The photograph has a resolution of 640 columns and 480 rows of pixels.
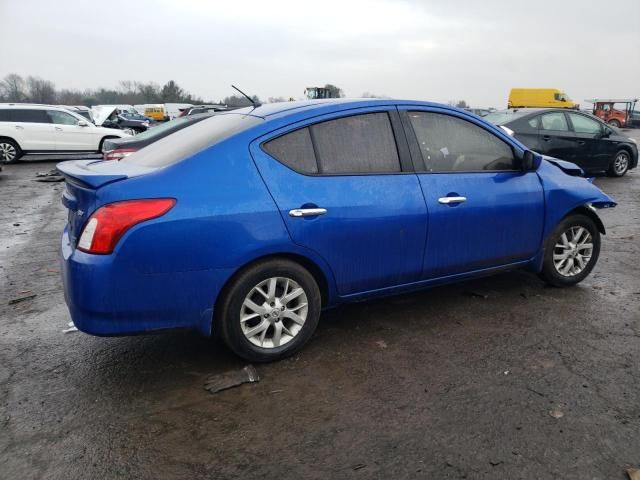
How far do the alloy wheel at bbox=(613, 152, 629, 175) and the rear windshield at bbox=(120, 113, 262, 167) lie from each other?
1175cm

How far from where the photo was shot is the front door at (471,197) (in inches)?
149

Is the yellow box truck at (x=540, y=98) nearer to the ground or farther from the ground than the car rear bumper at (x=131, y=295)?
farther from the ground

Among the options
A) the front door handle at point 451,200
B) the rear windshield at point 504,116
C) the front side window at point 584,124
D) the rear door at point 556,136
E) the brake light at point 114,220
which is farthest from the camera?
the front side window at point 584,124

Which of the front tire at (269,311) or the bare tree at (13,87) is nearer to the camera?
the front tire at (269,311)

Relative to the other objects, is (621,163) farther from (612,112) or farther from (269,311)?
(612,112)

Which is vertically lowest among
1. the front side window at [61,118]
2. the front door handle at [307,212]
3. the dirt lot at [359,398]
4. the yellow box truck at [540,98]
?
the dirt lot at [359,398]

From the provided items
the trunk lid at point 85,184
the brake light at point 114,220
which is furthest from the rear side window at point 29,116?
the brake light at point 114,220

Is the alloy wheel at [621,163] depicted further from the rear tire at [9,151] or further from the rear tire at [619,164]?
the rear tire at [9,151]

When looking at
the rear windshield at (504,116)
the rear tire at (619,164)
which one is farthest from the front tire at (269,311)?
the rear tire at (619,164)

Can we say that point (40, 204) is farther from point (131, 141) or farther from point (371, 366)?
point (371, 366)

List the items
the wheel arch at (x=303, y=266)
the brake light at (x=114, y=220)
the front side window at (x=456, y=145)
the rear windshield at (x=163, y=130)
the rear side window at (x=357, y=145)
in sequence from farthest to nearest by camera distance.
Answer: the rear windshield at (x=163, y=130)
the front side window at (x=456, y=145)
the rear side window at (x=357, y=145)
the wheel arch at (x=303, y=266)
the brake light at (x=114, y=220)

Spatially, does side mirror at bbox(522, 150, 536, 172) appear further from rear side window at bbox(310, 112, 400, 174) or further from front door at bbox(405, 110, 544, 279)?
rear side window at bbox(310, 112, 400, 174)

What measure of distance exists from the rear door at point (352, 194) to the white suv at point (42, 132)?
15.6 meters

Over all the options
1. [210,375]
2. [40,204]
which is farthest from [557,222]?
[40,204]
